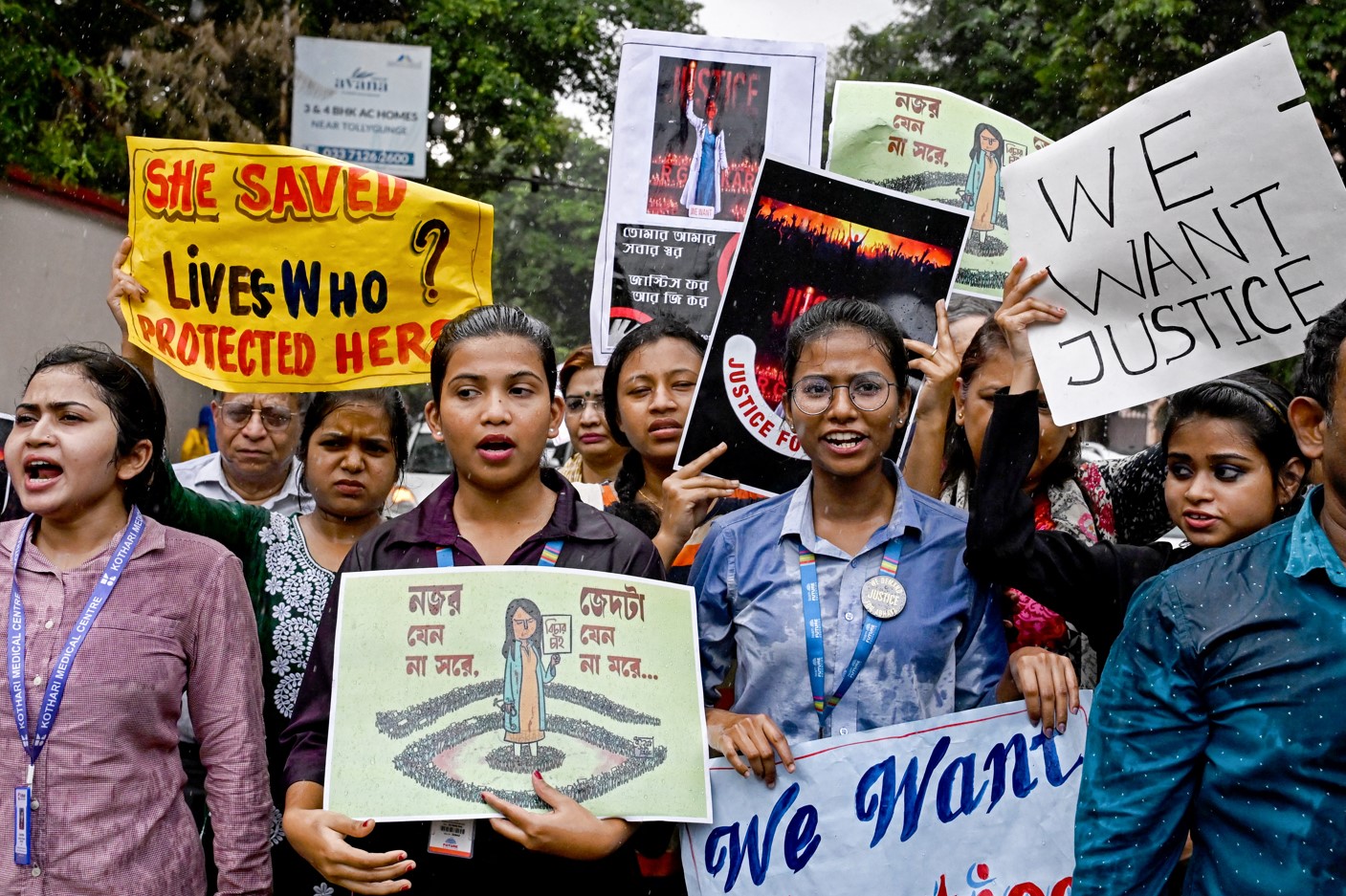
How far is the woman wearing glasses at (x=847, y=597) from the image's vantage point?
2.85 meters

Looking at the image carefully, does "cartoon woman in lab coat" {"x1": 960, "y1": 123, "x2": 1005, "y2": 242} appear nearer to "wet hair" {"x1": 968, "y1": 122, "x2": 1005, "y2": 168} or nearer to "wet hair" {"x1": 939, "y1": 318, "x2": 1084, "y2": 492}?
"wet hair" {"x1": 968, "y1": 122, "x2": 1005, "y2": 168}

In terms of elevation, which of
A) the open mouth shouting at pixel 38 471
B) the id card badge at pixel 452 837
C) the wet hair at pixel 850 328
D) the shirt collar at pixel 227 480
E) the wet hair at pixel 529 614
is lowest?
the id card badge at pixel 452 837

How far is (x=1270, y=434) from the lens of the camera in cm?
296

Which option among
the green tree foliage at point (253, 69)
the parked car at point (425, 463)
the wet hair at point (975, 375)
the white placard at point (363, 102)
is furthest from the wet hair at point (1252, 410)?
the white placard at point (363, 102)

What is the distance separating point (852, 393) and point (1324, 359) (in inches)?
43.5

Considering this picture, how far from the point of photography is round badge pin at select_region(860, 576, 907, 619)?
2857mm

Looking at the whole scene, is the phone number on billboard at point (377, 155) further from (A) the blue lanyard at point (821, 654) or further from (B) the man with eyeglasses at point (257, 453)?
(A) the blue lanyard at point (821, 654)

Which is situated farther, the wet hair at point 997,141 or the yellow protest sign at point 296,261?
the wet hair at point 997,141

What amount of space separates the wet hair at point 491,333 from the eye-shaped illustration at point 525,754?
76 centimetres

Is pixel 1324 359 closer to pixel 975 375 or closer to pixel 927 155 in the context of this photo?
pixel 975 375

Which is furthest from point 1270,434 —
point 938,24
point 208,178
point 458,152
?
point 938,24

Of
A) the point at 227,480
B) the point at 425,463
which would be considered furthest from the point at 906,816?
the point at 425,463

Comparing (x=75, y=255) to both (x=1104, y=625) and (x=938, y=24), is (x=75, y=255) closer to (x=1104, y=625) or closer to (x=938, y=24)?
(x=1104, y=625)

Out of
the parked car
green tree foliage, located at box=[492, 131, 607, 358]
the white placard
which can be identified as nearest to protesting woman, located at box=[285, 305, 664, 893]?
the parked car
